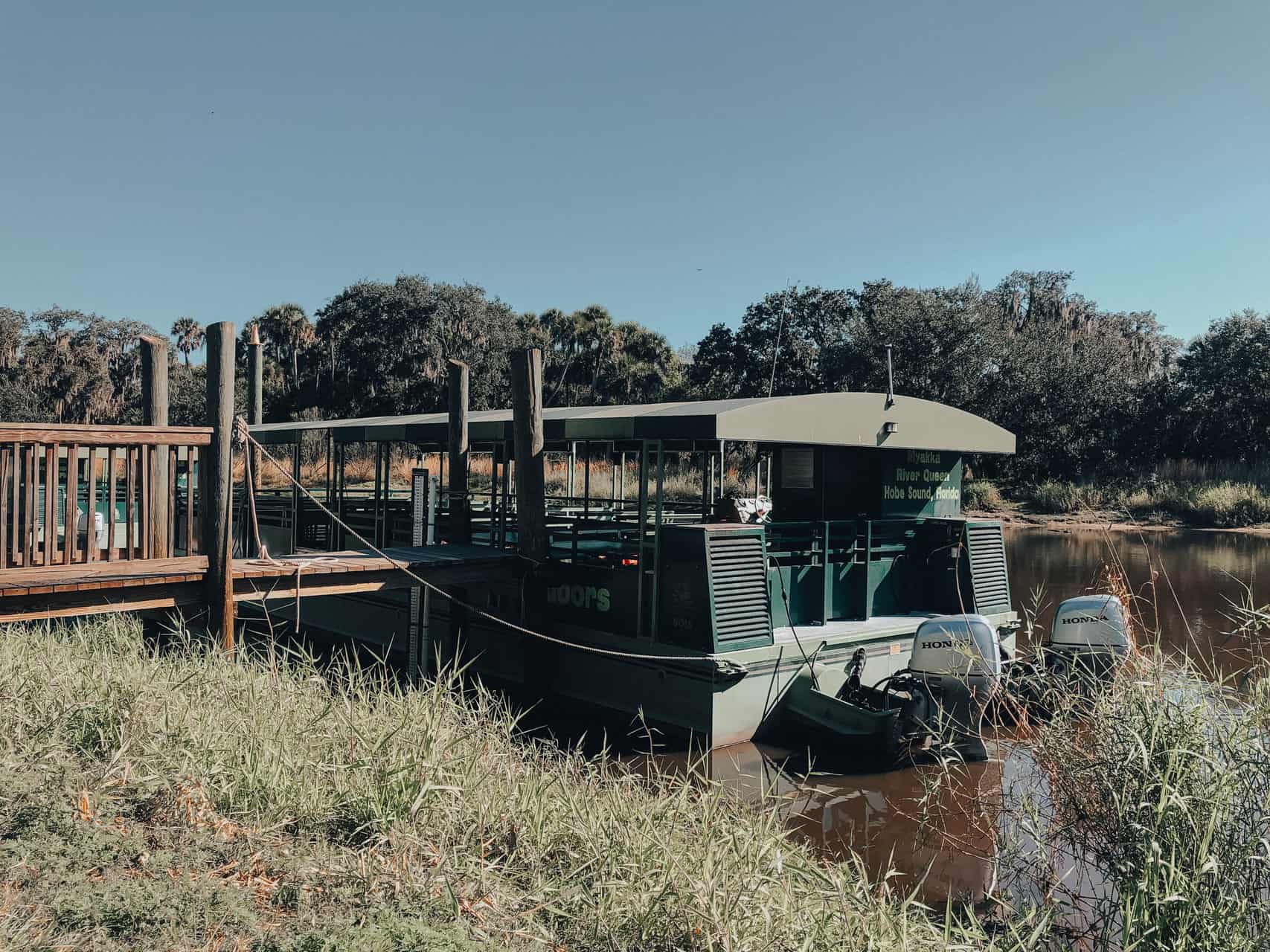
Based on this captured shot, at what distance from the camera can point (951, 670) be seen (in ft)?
27.4

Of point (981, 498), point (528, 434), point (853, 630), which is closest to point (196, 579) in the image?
point (528, 434)

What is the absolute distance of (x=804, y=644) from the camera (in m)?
9.77

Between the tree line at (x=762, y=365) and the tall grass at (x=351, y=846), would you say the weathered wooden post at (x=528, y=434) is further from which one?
the tree line at (x=762, y=365)

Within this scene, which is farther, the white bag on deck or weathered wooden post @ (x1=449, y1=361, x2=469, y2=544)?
the white bag on deck

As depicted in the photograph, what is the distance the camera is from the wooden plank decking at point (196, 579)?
7340mm

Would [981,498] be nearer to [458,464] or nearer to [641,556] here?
[458,464]

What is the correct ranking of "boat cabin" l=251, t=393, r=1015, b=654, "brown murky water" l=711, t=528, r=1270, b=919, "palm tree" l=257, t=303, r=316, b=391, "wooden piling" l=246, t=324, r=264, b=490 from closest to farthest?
"brown murky water" l=711, t=528, r=1270, b=919, "boat cabin" l=251, t=393, r=1015, b=654, "wooden piling" l=246, t=324, r=264, b=490, "palm tree" l=257, t=303, r=316, b=391

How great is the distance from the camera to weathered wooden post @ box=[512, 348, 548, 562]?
10.5m

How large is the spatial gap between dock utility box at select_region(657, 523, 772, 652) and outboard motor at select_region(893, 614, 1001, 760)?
54.5 inches

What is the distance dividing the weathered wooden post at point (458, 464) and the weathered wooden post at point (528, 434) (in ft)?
4.59

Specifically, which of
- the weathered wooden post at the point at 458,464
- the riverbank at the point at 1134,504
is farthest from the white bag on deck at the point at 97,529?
the riverbank at the point at 1134,504

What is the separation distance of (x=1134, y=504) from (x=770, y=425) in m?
25.8

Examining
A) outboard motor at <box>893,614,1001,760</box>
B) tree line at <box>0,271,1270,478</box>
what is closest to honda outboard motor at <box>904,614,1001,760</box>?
outboard motor at <box>893,614,1001,760</box>

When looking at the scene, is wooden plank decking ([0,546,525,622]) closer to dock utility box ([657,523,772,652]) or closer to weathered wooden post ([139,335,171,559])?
weathered wooden post ([139,335,171,559])
